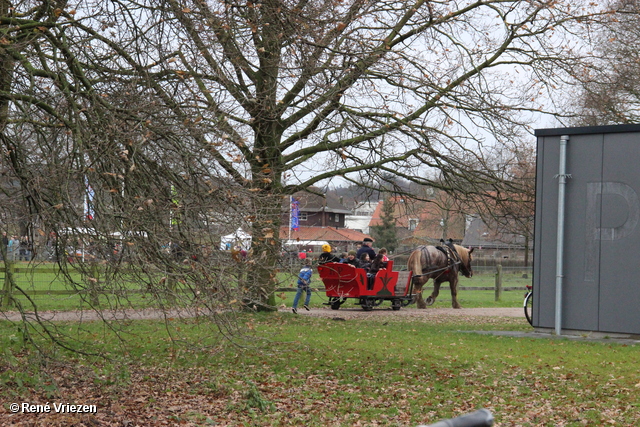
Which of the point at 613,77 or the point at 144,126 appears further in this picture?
the point at 613,77

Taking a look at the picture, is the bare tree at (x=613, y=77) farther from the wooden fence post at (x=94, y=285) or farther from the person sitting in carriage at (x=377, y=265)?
the wooden fence post at (x=94, y=285)

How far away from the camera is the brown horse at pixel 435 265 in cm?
2403

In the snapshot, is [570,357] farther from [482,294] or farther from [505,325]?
[482,294]

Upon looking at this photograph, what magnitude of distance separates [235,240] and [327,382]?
2385 millimetres

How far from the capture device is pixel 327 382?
31.2 feet

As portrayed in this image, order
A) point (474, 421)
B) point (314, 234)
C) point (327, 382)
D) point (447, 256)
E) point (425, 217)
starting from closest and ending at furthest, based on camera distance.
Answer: point (474, 421)
point (327, 382)
point (447, 256)
point (314, 234)
point (425, 217)

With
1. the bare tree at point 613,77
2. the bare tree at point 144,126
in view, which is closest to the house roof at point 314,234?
the bare tree at point 144,126

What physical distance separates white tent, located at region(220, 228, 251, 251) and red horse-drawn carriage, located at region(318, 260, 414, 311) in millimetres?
12028

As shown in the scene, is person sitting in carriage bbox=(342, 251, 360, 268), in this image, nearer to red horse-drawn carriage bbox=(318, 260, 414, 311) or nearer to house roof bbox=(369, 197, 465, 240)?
red horse-drawn carriage bbox=(318, 260, 414, 311)

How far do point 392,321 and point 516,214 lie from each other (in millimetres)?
4067

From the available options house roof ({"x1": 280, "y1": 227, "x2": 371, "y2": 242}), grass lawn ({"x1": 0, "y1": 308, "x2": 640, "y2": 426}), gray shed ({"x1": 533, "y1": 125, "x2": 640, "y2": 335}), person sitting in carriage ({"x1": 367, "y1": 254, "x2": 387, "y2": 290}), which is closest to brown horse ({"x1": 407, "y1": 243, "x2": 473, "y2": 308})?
person sitting in carriage ({"x1": 367, "y1": 254, "x2": 387, "y2": 290})

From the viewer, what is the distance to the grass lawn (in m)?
7.82

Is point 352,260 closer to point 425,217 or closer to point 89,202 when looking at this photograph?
point 89,202

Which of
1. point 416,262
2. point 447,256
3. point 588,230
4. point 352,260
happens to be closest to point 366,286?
point 352,260
